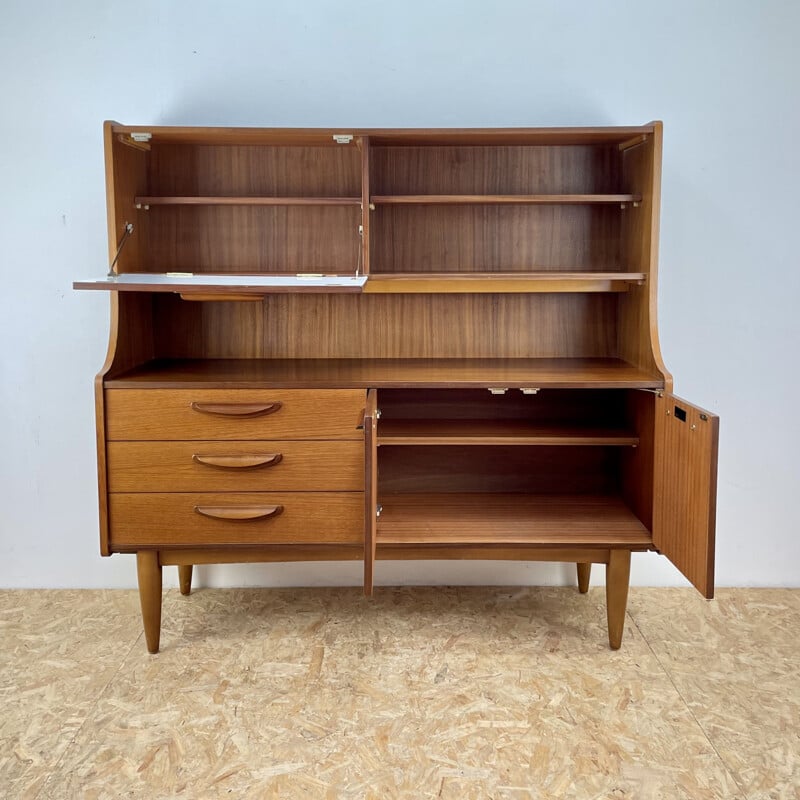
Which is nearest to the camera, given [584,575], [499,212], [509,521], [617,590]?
[617,590]

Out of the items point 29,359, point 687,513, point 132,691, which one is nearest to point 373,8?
point 29,359

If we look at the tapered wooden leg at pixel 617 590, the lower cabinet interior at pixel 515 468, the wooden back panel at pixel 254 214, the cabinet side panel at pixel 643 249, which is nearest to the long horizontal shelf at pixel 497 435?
the lower cabinet interior at pixel 515 468

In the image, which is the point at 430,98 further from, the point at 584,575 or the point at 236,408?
the point at 584,575

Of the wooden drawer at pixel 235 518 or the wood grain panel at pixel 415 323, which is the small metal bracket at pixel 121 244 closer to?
the wood grain panel at pixel 415 323

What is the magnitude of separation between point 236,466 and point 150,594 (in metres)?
0.53

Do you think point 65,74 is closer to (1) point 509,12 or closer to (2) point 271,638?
(1) point 509,12

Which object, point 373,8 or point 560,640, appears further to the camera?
point 373,8

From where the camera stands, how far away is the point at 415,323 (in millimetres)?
3066

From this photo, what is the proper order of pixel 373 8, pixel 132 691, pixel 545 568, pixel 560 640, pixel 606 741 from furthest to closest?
pixel 545 568 → pixel 373 8 → pixel 560 640 → pixel 132 691 → pixel 606 741

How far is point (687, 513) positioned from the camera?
2.32 m

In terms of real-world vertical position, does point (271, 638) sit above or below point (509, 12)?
below

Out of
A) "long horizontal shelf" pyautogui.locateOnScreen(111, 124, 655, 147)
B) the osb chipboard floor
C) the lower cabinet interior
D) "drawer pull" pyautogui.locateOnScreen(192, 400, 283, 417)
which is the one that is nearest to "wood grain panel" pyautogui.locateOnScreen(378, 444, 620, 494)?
the lower cabinet interior

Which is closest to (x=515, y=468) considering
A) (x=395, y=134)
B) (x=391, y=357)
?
(x=391, y=357)

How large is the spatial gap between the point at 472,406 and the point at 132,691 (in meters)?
1.49
